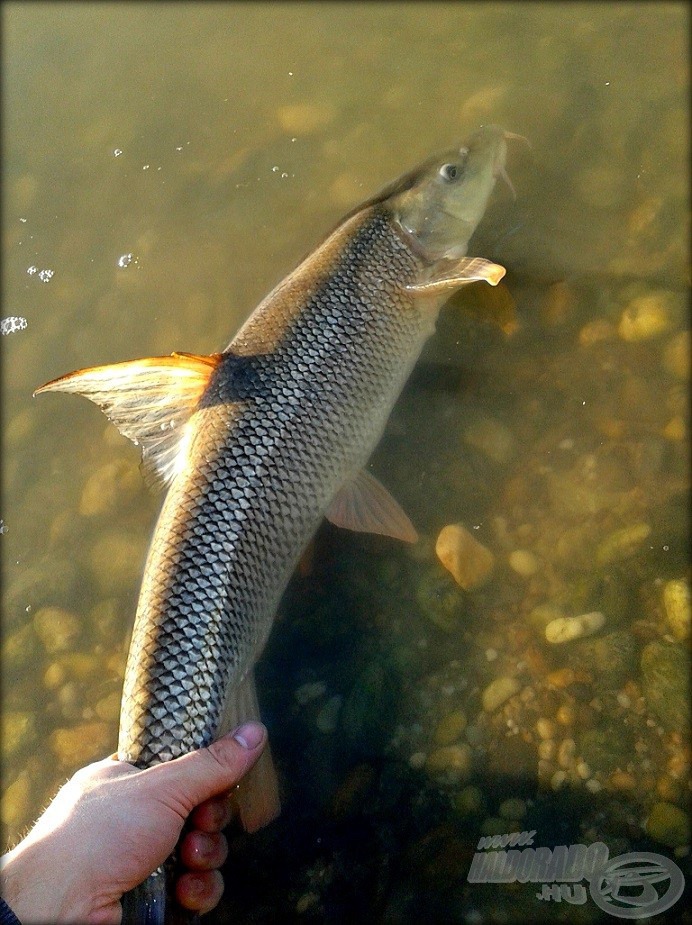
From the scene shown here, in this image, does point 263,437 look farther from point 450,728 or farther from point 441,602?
point 450,728

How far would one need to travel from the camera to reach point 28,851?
206cm

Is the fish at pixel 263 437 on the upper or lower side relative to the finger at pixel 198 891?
upper

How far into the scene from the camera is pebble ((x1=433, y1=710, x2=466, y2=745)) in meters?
2.74

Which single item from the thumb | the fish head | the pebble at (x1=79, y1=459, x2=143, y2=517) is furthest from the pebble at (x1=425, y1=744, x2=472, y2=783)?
the fish head

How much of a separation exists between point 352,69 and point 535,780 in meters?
4.37

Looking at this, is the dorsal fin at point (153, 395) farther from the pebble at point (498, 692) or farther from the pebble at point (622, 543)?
the pebble at point (622, 543)

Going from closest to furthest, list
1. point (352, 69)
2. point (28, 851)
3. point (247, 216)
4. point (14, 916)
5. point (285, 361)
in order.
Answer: point (14, 916) → point (28, 851) → point (285, 361) → point (247, 216) → point (352, 69)

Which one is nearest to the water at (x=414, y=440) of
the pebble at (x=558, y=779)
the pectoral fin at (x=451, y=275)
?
the pebble at (x=558, y=779)

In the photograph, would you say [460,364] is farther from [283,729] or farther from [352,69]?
[352,69]

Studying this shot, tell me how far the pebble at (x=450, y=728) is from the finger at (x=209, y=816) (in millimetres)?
876

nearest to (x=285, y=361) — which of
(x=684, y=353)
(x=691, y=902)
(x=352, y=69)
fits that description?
(x=684, y=353)

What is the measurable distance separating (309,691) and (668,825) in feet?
4.58

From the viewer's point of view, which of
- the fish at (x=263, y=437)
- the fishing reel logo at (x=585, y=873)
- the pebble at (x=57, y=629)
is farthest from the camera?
the pebble at (x=57, y=629)

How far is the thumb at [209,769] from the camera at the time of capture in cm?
212
